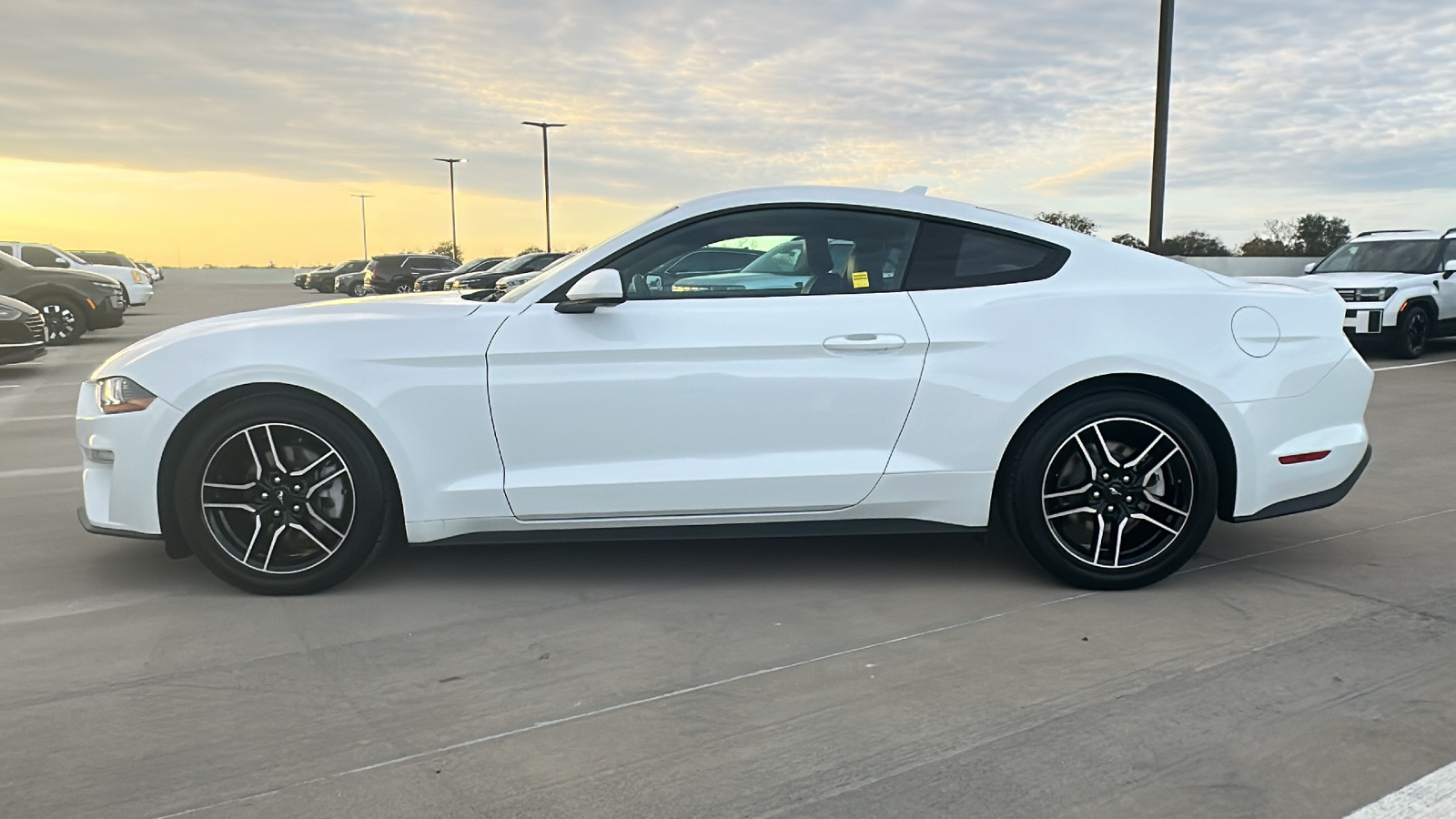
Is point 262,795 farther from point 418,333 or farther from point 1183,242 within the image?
point 1183,242

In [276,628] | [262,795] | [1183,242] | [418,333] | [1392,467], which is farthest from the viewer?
[1183,242]

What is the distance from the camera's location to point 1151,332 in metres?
4.15

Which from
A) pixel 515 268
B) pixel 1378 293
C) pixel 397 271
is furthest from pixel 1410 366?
pixel 397 271

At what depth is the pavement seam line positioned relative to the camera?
8.77 feet

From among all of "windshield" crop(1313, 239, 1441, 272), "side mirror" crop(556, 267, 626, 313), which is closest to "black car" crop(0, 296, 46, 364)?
"side mirror" crop(556, 267, 626, 313)

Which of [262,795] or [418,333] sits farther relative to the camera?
[418,333]

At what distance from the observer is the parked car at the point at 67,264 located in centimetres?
2245

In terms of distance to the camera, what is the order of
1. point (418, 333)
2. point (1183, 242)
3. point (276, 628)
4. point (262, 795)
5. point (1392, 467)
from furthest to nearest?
point (1183, 242) → point (1392, 467) → point (418, 333) → point (276, 628) → point (262, 795)

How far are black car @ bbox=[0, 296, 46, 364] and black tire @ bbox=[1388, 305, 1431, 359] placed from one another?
15925mm

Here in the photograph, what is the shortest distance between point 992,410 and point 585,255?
63.5 inches

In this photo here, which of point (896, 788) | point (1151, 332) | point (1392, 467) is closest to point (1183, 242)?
point (1392, 467)

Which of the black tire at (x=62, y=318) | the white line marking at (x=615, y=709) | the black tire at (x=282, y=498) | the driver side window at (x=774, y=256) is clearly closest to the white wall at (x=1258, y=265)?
the black tire at (x=62, y=318)

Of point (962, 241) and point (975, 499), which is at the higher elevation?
point (962, 241)

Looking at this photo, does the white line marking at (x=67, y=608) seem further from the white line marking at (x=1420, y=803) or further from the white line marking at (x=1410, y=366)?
the white line marking at (x=1410, y=366)
